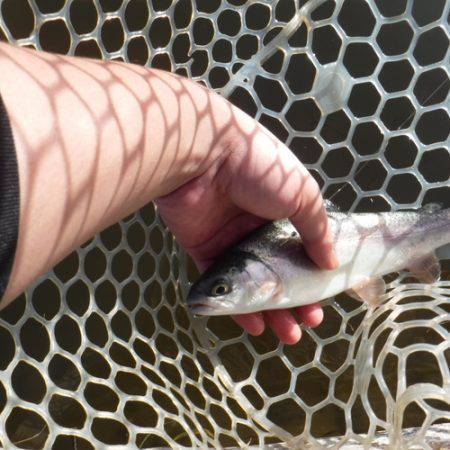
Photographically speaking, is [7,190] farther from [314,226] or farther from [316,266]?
[316,266]

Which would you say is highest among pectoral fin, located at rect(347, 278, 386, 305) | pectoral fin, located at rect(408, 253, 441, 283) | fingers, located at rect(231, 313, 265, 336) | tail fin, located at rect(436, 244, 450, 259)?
tail fin, located at rect(436, 244, 450, 259)

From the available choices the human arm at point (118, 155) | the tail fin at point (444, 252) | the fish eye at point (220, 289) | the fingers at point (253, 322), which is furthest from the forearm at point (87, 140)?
the tail fin at point (444, 252)

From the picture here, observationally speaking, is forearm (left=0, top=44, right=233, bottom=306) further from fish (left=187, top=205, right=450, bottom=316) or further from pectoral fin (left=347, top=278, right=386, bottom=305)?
pectoral fin (left=347, top=278, right=386, bottom=305)

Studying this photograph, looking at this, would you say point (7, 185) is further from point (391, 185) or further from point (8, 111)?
point (391, 185)

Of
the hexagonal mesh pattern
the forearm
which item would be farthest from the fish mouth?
the forearm

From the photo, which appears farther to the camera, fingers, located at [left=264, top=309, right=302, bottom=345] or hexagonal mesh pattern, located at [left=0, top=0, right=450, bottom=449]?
hexagonal mesh pattern, located at [left=0, top=0, right=450, bottom=449]

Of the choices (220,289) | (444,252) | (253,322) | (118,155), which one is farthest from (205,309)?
(444,252)

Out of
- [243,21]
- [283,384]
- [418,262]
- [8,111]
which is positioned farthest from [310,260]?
[8,111]

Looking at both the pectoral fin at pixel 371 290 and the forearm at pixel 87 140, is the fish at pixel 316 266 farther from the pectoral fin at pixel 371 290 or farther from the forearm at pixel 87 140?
the forearm at pixel 87 140
